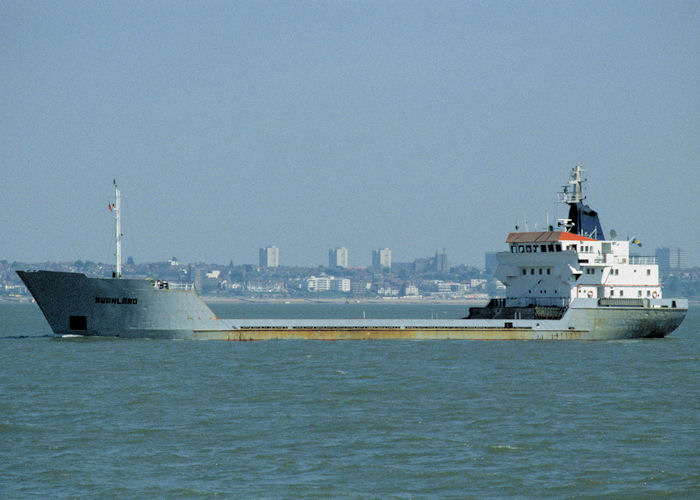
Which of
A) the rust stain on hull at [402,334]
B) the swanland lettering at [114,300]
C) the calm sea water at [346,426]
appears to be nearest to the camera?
the calm sea water at [346,426]

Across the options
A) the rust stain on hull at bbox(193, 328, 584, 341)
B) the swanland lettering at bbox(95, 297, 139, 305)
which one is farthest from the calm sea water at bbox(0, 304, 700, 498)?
the rust stain on hull at bbox(193, 328, 584, 341)

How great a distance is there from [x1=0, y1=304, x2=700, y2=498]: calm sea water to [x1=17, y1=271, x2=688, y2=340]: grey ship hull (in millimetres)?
3848

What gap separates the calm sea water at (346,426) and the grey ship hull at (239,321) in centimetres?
385

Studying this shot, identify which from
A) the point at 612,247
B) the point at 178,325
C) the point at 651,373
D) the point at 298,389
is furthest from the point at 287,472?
the point at 612,247

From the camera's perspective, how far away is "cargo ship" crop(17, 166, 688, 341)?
46.2 metres

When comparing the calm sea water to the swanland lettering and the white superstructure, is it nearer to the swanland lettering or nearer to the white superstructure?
the swanland lettering

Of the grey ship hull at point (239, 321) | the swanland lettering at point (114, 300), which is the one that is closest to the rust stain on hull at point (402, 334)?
the grey ship hull at point (239, 321)

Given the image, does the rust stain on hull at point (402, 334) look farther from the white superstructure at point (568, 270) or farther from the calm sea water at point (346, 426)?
the calm sea water at point (346, 426)

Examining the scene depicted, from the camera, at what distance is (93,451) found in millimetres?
22266

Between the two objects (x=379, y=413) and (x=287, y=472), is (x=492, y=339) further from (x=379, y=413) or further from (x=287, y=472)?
(x=287, y=472)

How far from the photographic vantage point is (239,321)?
48000mm

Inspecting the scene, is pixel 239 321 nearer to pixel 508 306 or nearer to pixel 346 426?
pixel 508 306

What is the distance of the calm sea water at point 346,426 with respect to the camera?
19.8 m

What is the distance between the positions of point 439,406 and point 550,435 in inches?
194
